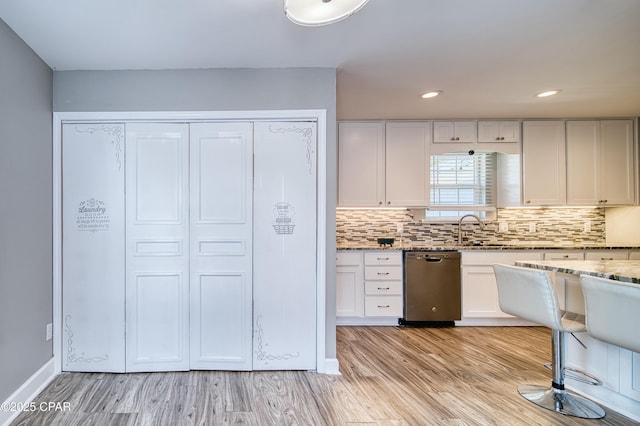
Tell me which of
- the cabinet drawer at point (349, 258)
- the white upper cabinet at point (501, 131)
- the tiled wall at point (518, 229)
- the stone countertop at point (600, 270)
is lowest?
the cabinet drawer at point (349, 258)

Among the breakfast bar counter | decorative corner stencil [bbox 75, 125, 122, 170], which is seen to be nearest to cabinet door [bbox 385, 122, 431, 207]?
the breakfast bar counter

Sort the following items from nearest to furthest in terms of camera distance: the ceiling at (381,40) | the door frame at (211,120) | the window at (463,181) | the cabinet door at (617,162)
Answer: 1. the ceiling at (381,40)
2. the door frame at (211,120)
3. the cabinet door at (617,162)
4. the window at (463,181)

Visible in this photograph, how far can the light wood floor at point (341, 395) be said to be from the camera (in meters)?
1.89

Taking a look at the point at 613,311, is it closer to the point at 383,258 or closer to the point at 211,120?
the point at 383,258

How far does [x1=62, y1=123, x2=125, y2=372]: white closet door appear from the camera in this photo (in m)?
2.42

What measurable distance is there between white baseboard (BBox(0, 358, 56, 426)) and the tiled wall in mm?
3077

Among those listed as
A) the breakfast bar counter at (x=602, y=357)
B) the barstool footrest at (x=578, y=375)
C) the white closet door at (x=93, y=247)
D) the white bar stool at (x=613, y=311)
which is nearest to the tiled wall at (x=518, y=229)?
the breakfast bar counter at (x=602, y=357)

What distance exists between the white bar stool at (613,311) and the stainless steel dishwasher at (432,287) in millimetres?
1886

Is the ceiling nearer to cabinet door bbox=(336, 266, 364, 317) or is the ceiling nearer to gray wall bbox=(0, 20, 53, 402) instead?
→ gray wall bbox=(0, 20, 53, 402)

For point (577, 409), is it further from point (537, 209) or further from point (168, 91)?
point (168, 91)

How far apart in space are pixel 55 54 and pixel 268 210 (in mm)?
1962

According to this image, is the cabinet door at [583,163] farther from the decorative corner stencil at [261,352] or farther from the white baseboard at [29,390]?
the white baseboard at [29,390]

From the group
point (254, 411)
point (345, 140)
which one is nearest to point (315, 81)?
point (345, 140)

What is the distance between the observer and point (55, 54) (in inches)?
88.2
